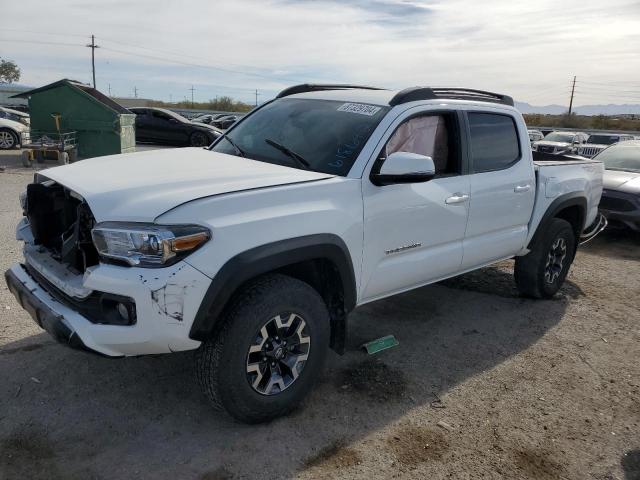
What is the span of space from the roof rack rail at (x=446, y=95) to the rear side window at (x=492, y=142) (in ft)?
0.66

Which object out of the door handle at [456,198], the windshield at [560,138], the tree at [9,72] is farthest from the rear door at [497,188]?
the tree at [9,72]

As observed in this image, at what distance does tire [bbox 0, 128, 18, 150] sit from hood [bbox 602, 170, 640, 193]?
16.2m

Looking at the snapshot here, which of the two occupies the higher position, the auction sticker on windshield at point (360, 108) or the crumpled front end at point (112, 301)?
the auction sticker on windshield at point (360, 108)

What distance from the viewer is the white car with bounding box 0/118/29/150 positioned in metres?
16.2

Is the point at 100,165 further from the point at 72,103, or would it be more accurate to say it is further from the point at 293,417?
the point at 72,103

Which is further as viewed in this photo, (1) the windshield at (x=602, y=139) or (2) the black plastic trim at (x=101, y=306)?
(1) the windshield at (x=602, y=139)

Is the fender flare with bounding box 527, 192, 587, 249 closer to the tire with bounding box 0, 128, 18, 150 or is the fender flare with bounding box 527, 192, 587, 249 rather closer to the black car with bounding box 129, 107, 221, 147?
the black car with bounding box 129, 107, 221, 147

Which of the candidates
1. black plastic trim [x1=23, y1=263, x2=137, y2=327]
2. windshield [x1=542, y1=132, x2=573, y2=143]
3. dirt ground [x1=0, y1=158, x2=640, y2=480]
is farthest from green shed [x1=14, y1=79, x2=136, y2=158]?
windshield [x1=542, y1=132, x2=573, y2=143]

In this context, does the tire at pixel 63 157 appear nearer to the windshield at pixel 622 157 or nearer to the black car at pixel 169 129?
the black car at pixel 169 129

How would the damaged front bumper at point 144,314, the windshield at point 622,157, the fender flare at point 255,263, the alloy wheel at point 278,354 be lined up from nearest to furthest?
the damaged front bumper at point 144,314
the fender flare at point 255,263
the alloy wheel at point 278,354
the windshield at point 622,157

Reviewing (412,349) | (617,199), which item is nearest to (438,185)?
(412,349)

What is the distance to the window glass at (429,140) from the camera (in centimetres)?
366

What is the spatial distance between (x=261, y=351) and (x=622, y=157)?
359 inches

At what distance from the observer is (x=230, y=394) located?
2848mm
